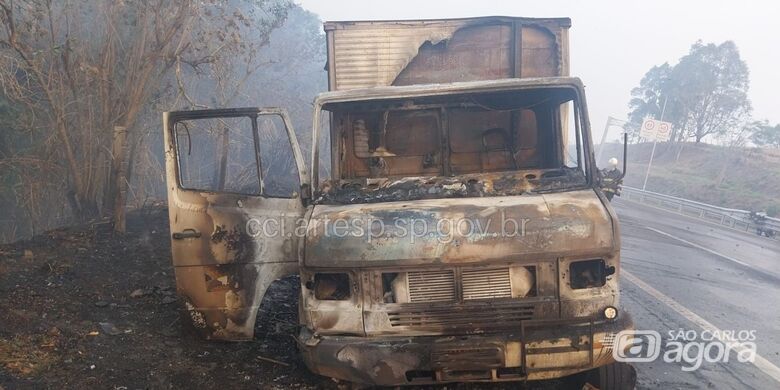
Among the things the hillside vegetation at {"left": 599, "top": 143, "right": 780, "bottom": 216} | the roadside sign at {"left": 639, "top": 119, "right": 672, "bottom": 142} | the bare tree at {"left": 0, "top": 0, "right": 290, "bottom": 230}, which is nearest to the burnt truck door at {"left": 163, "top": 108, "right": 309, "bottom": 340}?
the bare tree at {"left": 0, "top": 0, "right": 290, "bottom": 230}

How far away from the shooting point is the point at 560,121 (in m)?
4.95

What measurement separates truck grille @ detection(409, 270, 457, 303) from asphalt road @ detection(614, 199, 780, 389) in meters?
1.69

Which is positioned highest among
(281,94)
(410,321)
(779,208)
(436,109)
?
(281,94)

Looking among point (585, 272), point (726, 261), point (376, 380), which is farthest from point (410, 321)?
point (726, 261)

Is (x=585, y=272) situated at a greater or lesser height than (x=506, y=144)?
lesser

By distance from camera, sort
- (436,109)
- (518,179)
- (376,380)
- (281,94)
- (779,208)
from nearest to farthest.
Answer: (376,380), (518,179), (436,109), (779,208), (281,94)

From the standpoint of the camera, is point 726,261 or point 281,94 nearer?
point 726,261

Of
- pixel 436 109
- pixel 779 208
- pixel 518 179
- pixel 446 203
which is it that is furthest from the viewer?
pixel 779 208

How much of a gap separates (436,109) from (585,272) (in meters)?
2.02

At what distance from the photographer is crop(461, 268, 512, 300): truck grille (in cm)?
345

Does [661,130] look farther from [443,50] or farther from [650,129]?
[443,50]

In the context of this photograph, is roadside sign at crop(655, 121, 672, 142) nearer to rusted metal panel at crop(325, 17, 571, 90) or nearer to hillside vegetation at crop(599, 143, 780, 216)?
hillside vegetation at crop(599, 143, 780, 216)

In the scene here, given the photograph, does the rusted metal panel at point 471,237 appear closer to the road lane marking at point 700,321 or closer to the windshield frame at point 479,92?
the windshield frame at point 479,92

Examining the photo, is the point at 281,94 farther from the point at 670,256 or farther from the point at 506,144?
the point at 506,144
